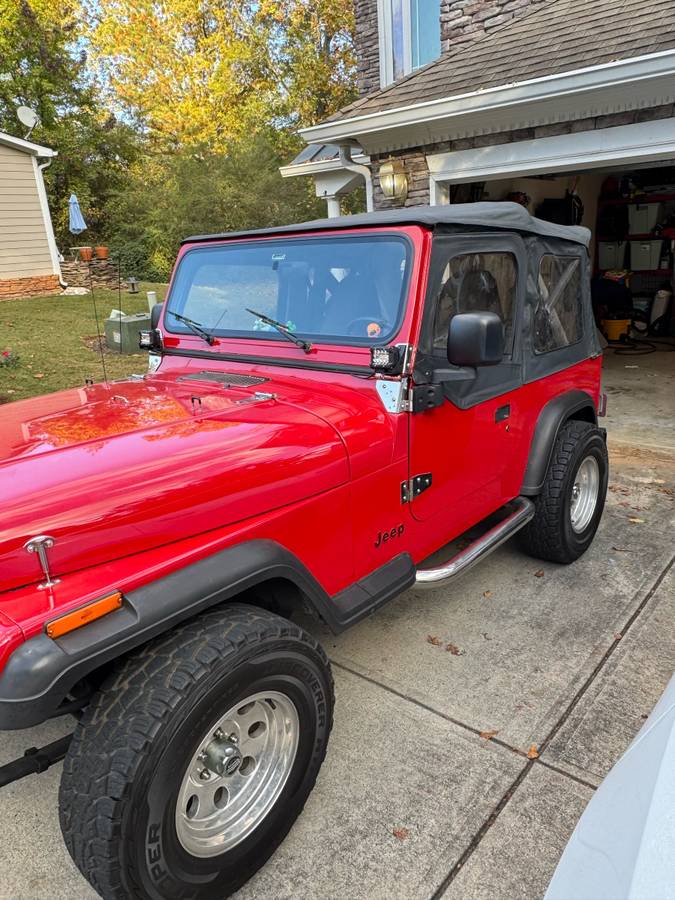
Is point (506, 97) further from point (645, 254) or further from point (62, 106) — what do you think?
point (62, 106)

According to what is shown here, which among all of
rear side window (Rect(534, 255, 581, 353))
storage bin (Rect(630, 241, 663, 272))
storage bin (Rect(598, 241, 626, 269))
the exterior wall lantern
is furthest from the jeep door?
storage bin (Rect(598, 241, 626, 269))

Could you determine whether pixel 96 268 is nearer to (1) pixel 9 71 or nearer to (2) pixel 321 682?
(1) pixel 9 71

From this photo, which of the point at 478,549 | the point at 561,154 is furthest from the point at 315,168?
the point at 478,549

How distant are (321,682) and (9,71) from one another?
88.2 feet

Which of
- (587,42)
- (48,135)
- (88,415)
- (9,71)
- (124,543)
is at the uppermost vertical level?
(9,71)

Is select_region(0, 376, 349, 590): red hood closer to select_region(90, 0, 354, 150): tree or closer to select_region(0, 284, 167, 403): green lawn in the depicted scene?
select_region(0, 284, 167, 403): green lawn

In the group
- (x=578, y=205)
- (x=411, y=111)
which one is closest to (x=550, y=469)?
(x=411, y=111)

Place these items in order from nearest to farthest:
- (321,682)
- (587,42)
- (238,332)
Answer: (321,682) → (238,332) → (587,42)

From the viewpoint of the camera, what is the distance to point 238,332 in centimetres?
303

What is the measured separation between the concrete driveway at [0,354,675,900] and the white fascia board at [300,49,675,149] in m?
4.30

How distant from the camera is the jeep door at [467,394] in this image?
2.59 metres

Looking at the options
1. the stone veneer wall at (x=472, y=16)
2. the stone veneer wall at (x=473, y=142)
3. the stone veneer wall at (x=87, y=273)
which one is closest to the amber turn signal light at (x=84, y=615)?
the stone veneer wall at (x=473, y=142)

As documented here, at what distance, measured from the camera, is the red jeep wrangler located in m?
1.62

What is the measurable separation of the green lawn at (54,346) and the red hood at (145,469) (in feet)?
18.6
